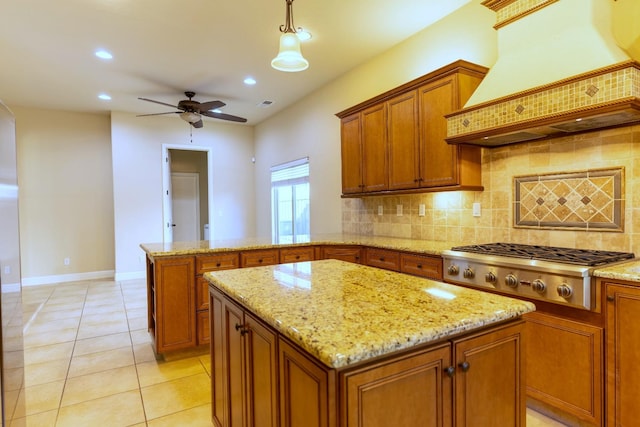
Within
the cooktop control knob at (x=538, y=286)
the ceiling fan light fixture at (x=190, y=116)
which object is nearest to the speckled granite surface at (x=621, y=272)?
the cooktop control knob at (x=538, y=286)

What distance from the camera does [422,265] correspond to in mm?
2699

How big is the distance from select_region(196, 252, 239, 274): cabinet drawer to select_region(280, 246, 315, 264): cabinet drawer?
450mm

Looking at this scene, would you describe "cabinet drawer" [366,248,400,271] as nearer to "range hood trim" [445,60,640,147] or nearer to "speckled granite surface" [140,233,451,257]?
"speckled granite surface" [140,233,451,257]

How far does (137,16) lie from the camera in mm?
3045

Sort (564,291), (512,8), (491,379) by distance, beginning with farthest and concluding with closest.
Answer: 1. (512,8)
2. (564,291)
3. (491,379)

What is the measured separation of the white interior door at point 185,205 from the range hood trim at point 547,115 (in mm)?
6181

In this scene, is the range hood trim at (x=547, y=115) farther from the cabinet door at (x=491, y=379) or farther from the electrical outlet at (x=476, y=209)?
the cabinet door at (x=491, y=379)

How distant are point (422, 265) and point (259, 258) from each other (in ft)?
4.64

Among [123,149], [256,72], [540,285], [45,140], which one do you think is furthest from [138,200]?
[540,285]

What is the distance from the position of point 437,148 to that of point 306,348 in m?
2.37

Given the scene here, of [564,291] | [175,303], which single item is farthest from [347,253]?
[564,291]

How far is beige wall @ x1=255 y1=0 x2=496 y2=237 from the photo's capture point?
9.78 ft

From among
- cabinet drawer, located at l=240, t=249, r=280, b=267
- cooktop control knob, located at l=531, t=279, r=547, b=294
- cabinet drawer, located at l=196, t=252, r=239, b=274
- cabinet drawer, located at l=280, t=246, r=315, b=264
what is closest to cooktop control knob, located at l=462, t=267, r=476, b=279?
cooktop control knob, located at l=531, t=279, r=547, b=294

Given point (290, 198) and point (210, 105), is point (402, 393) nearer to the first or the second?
point (210, 105)
